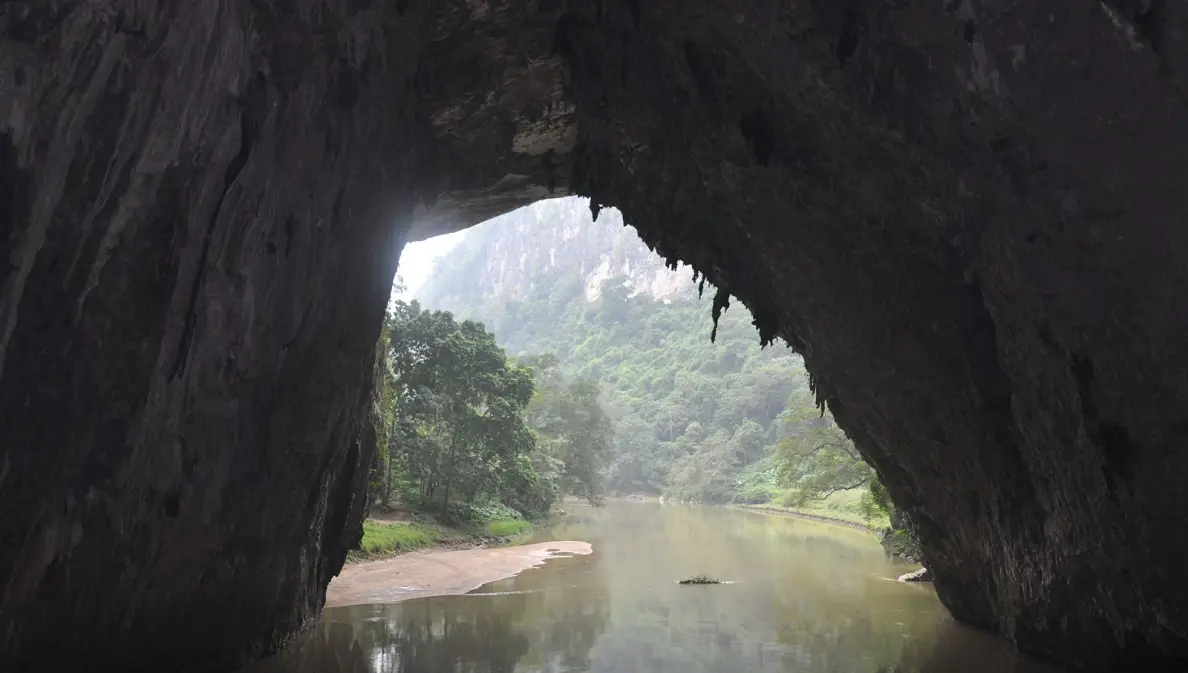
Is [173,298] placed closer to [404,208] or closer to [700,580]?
[404,208]

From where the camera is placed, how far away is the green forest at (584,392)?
24266 mm

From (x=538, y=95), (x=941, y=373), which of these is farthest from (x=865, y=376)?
(x=538, y=95)

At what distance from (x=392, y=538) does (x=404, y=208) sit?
1114cm

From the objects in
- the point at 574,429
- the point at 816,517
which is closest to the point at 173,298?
the point at 574,429

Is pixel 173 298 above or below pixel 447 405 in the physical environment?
below

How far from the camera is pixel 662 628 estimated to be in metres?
10.1

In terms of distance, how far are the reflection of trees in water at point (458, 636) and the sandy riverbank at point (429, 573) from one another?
87cm

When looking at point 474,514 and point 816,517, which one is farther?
point 816,517

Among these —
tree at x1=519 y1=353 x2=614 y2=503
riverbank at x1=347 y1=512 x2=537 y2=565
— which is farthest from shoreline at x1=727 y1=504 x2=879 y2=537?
→ riverbank at x1=347 y1=512 x2=537 y2=565

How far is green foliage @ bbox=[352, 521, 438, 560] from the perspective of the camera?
56.2ft

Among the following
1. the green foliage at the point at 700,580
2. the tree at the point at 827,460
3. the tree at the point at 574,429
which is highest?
the tree at the point at 574,429

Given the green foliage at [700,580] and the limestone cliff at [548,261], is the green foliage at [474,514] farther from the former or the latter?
the limestone cliff at [548,261]

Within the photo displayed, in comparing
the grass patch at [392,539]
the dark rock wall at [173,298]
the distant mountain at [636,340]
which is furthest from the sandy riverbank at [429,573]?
the distant mountain at [636,340]

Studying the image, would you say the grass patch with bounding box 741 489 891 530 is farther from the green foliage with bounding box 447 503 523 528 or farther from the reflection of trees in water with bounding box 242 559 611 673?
the reflection of trees in water with bounding box 242 559 611 673
